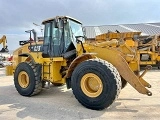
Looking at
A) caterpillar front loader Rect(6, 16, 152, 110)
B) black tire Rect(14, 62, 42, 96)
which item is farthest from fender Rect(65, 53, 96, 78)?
black tire Rect(14, 62, 42, 96)

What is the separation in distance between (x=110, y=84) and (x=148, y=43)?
405 inches

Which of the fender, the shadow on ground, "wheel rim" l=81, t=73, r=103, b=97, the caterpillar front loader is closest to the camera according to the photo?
the shadow on ground

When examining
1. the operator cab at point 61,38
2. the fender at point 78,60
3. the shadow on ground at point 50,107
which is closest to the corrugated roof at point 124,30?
the operator cab at point 61,38

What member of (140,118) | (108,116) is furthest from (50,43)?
(140,118)

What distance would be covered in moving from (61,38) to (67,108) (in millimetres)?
2148

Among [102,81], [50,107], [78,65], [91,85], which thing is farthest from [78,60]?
[50,107]

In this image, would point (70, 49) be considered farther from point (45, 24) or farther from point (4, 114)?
point (4, 114)

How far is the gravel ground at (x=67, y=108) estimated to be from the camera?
15.2 feet

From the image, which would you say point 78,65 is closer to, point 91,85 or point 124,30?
point 91,85

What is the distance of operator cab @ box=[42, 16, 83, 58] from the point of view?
20.6 feet

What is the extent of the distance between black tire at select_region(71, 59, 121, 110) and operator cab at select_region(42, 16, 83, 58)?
3.95 ft

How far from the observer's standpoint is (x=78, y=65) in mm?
5352

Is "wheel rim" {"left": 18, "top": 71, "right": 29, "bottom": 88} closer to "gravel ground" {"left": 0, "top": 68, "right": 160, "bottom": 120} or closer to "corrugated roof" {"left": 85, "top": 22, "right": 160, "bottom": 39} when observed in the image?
"gravel ground" {"left": 0, "top": 68, "right": 160, "bottom": 120}

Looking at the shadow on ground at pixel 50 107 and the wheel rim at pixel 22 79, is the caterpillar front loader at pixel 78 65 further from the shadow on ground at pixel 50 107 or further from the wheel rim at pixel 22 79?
the shadow on ground at pixel 50 107
